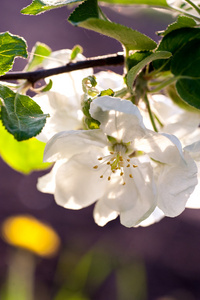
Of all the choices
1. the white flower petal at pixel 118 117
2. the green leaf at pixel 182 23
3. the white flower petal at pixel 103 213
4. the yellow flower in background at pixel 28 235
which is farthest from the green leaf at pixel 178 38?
the yellow flower in background at pixel 28 235

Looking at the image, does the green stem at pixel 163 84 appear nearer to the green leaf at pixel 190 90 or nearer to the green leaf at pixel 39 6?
the green leaf at pixel 190 90

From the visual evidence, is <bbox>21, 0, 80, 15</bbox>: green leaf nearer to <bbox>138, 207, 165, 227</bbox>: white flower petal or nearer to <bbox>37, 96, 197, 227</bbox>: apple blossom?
<bbox>37, 96, 197, 227</bbox>: apple blossom

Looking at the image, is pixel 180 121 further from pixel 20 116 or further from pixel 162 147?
pixel 20 116

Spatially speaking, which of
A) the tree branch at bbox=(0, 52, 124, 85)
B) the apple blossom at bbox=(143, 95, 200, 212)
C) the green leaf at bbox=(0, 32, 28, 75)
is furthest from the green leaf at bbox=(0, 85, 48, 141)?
the apple blossom at bbox=(143, 95, 200, 212)

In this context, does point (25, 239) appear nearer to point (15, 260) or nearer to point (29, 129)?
point (15, 260)

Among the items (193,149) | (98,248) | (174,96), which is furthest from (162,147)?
(98,248)
